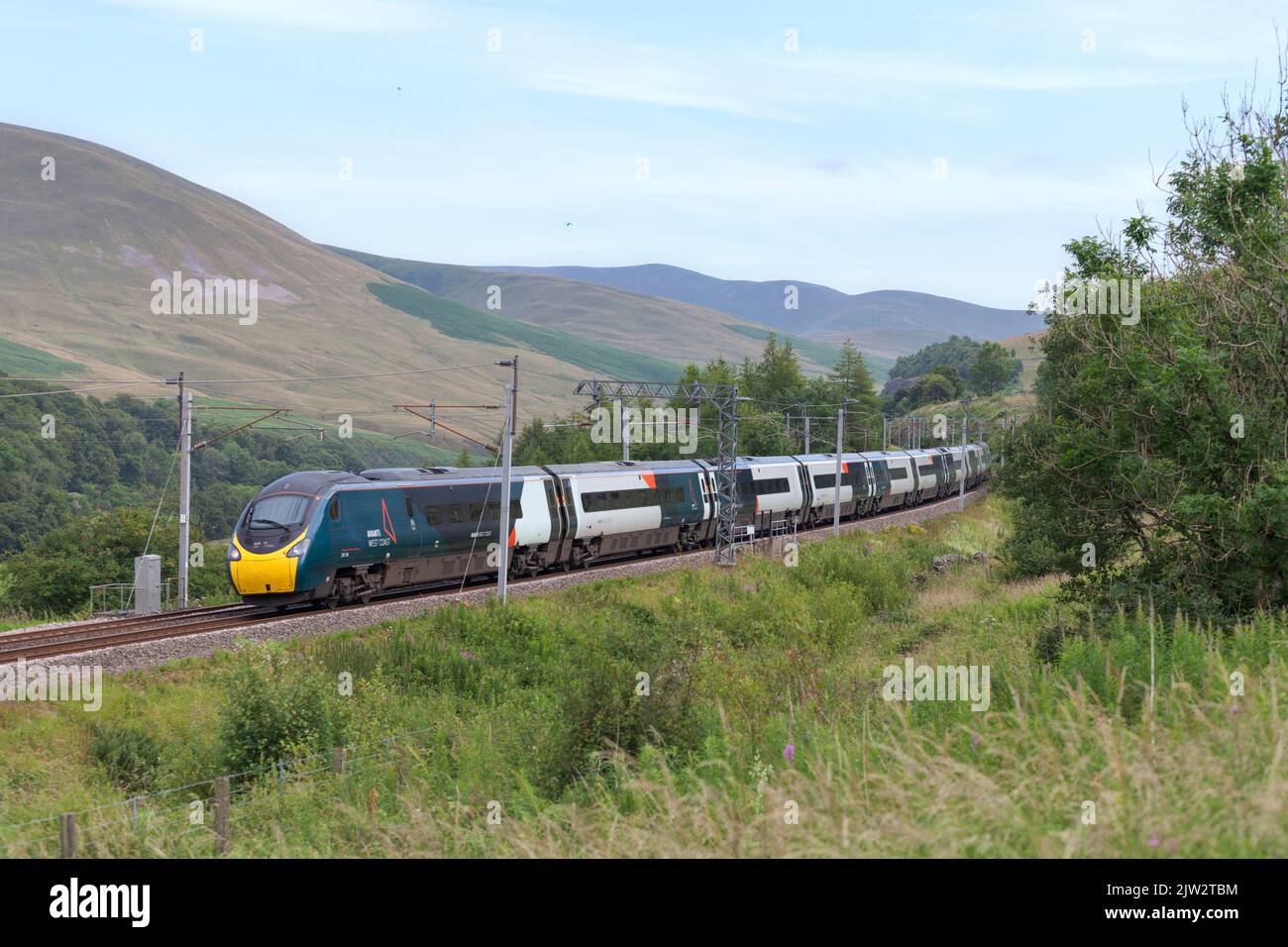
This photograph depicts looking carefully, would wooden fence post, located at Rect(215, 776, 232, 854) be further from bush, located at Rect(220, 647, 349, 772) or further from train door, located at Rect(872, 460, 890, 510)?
train door, located at Rect(872, 460, 890, 510)

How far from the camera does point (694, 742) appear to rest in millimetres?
11648

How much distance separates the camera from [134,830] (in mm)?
10531

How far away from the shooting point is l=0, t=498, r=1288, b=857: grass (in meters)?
6.17

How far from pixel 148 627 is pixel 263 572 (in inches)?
115

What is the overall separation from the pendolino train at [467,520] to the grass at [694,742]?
104 inches

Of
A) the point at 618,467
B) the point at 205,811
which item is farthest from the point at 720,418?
the point at 205,811

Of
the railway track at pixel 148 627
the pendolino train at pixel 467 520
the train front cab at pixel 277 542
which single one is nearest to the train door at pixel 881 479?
the pendolino train at pixel 467 520

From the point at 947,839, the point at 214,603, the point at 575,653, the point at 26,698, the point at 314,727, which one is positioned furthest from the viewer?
the point at 214,603

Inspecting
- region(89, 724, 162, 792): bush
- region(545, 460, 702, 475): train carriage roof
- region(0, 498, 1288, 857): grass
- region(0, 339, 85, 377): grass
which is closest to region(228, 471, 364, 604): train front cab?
region(0, 498, 1288, 857): grass

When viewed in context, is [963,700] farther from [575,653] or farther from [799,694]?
[575,653]

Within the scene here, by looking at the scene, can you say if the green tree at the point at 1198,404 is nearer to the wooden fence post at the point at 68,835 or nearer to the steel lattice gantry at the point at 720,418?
the wooden fence post at the point at 68,835

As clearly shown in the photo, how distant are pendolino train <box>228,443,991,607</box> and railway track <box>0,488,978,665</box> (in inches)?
24.4
